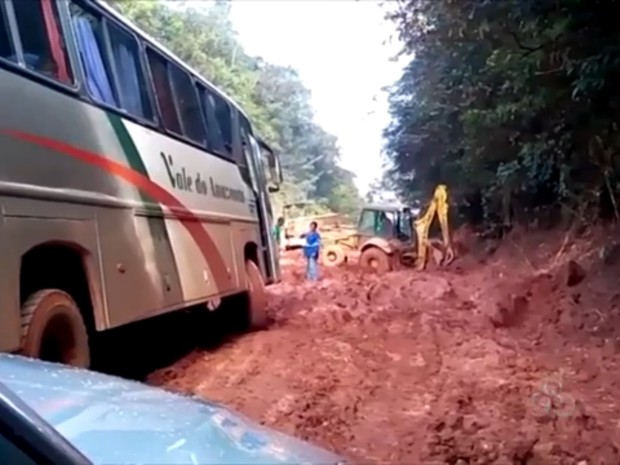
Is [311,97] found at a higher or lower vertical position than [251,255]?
higher

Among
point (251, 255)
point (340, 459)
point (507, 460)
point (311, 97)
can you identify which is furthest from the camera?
point (311, 97)

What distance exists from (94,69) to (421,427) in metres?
3.44

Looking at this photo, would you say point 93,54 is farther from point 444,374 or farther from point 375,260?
point 375,260

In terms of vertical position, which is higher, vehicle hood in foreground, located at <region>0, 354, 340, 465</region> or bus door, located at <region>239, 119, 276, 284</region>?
bus door, located at <region>239, 119, 276, 284</region>

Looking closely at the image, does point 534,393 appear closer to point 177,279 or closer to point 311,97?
point 177,279

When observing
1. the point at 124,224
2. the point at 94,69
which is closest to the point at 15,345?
the point at 124,224

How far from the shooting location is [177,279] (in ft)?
22.3

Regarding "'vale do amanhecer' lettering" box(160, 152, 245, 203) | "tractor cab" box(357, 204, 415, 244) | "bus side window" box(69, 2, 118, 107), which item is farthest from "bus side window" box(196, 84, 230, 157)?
"tractor cab" box(357, 204, 415, 244)

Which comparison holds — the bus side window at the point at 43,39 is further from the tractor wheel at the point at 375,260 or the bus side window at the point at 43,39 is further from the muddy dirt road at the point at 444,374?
the tractor wheel at the point at 375,260

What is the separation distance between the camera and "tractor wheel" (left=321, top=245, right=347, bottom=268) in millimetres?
25578

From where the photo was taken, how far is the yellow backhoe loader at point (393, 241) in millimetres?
22781

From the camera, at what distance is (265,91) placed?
1843 inches

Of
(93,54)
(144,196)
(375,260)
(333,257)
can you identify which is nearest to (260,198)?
(144,196)

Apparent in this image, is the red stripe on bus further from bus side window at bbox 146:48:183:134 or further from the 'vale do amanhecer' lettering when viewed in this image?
bus side window at bbox 146:48:183:134
